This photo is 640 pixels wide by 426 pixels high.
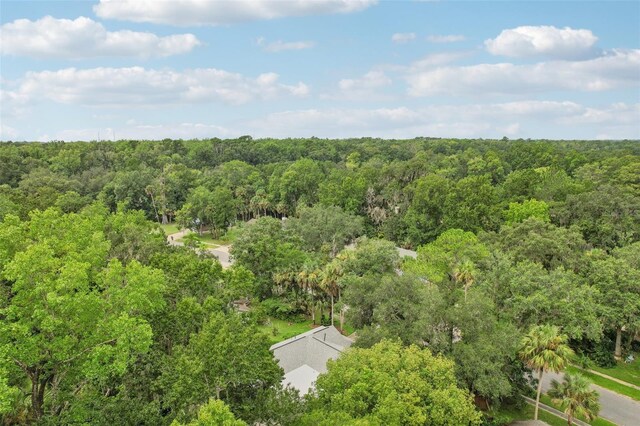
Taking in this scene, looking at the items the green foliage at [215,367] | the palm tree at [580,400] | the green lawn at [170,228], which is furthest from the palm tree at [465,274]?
the green lawn at [170,228]

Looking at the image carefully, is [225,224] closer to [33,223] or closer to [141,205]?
[141,205]

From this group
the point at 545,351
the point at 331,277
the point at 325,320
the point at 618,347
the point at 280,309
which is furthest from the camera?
the point at 325,320

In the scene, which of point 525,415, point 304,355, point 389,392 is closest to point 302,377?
point 304,355

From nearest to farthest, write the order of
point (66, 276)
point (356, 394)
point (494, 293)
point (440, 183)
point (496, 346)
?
1. point (66, 276)
2. point (356, 394)
3. point (496, 346)
4. point (494, 293)
5. point (440, 183)

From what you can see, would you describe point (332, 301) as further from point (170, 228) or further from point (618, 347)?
point (170, 228)

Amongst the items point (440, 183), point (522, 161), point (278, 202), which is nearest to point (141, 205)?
point (278, 202)
